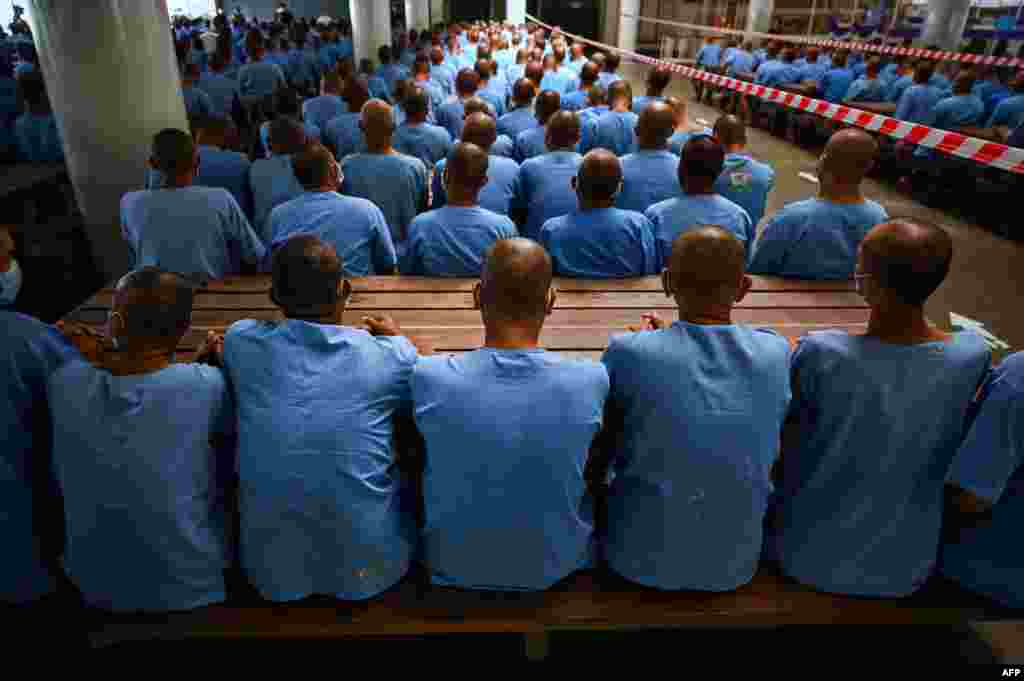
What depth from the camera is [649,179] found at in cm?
443

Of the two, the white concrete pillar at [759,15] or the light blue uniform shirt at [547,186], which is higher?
the white concrete pillar at [759,15]

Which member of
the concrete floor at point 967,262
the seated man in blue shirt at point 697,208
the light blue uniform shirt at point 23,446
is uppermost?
the seated man in blue shirt at point 697,208

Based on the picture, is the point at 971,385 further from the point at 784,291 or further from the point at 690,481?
the point at 784,291

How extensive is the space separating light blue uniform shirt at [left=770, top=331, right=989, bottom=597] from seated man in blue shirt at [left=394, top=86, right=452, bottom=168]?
431cm

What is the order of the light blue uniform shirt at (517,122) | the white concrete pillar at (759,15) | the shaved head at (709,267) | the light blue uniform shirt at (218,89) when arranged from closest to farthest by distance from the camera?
the shaved head at (709,267)
the light blue uniform shirt at (517,122)
the light blue uniform shirt at (218,89)
the white concrete pillar at (759,15)

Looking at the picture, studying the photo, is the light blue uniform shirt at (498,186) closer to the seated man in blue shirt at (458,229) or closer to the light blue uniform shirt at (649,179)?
the light blue uniform shirt at (649,179)

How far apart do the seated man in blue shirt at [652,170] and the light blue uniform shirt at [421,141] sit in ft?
5.94

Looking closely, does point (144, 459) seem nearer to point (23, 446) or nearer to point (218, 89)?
point (23, 446)

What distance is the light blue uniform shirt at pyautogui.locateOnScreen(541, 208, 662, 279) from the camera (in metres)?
3.38

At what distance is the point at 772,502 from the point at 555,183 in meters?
2.86

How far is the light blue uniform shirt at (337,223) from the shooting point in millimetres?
3357

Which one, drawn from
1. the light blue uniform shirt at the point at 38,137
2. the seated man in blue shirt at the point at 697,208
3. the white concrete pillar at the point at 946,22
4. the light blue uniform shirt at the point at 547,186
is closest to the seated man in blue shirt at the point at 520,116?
the light blue uniform shirt at the point at 547,186

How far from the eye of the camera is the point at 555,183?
4469 millimetres

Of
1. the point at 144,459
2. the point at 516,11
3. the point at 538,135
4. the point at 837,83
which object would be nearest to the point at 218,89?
the point at 538,135
